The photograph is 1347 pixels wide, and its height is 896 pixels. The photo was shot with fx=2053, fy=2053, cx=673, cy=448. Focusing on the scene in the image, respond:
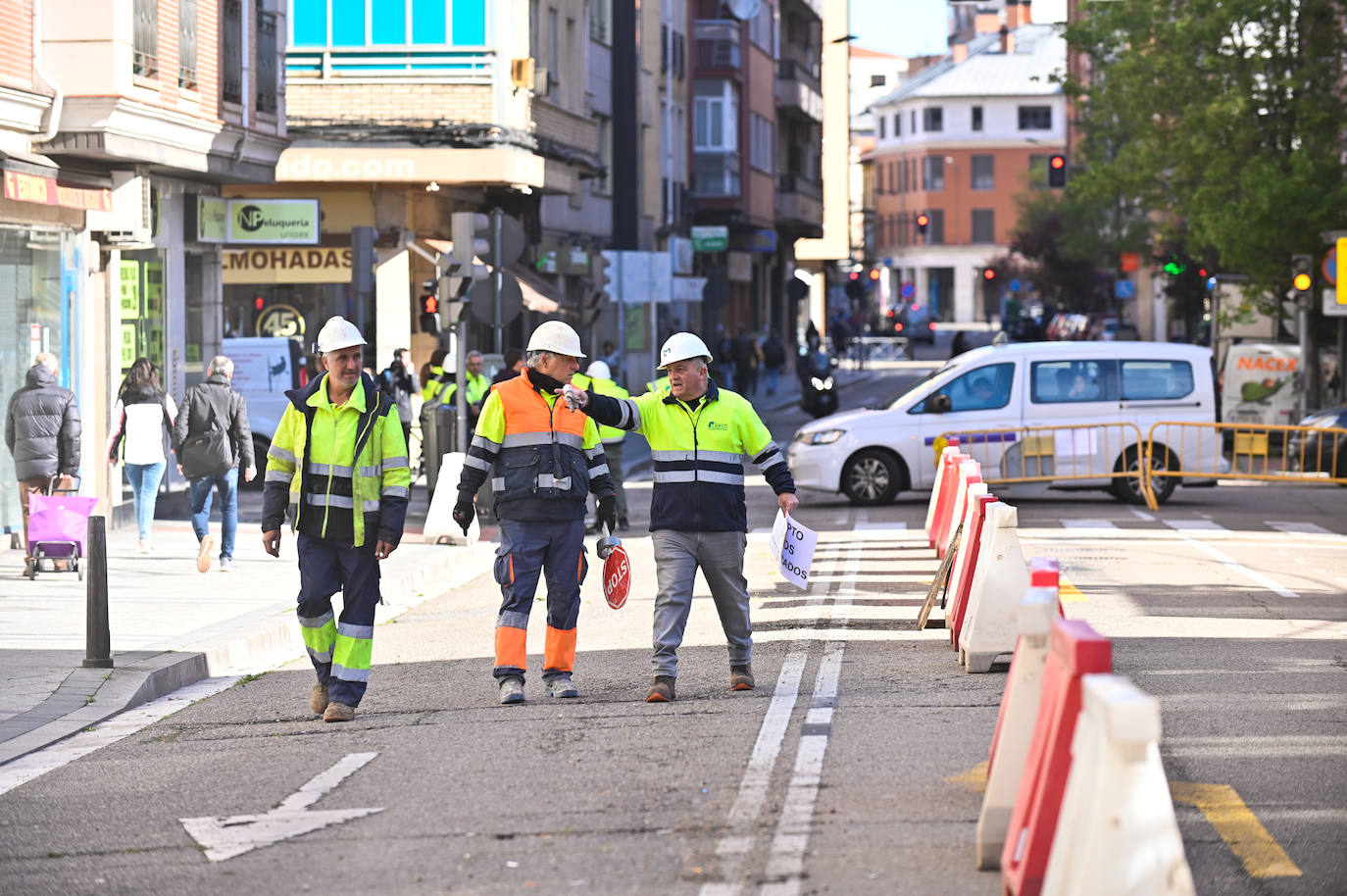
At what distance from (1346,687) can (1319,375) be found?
28.0m

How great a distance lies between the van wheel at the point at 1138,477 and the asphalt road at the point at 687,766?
8484mm

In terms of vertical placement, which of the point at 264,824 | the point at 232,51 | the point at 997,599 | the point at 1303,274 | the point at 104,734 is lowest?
the point at 104,734

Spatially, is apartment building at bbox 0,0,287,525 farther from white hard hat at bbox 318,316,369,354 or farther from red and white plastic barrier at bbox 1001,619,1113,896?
red and white plastic barrier at bbox 1001,619,1113,896

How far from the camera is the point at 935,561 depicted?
16.6 m

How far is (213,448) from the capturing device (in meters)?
15.9

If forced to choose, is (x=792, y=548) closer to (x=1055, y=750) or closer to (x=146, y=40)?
(x=1055, y=750)

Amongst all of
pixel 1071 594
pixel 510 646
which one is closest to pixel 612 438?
pixel 1071 594

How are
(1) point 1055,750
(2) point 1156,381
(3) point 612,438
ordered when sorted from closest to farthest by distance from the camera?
1. (1) point 1055,750
2. (3) point 612,438
3. (2) point 1156,381

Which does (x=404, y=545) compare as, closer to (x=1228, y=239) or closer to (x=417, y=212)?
(x=417, y=212)

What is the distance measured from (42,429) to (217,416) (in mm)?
1298

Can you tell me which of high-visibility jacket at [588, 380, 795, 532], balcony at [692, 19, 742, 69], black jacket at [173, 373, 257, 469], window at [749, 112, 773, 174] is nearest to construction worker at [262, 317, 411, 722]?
high-visibility jacket at [588, 380, 795, 532]

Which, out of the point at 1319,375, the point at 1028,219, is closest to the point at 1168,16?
the point at 1319,375

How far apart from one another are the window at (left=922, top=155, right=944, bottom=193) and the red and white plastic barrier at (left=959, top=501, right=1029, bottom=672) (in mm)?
120316

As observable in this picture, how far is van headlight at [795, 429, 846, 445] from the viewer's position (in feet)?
73.7
